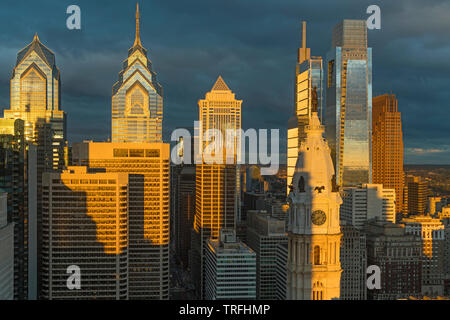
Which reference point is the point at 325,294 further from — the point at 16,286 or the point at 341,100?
the point at 341,100

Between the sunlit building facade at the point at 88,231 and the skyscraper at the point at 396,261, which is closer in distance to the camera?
the sunlit building facade at the point at 88,231

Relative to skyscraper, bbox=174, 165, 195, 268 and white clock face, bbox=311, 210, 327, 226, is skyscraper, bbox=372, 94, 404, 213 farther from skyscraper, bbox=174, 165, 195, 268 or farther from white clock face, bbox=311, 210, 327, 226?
white clock face, bbox=311, 210, 327, 226

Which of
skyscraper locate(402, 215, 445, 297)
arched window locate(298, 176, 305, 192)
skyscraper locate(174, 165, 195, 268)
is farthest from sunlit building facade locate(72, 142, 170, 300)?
arched window locate(298, 176, 305, 192)

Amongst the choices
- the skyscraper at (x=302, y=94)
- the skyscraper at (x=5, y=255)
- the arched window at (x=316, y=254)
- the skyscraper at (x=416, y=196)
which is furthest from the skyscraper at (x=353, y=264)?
the skyscraper at (x=416, y=196)

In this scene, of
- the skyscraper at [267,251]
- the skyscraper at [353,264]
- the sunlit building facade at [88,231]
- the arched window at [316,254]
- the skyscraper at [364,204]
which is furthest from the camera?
the skyscraper at [364,204]

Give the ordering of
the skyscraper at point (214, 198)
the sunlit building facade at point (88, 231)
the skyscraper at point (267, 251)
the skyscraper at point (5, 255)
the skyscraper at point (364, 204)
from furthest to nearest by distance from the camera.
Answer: the skyscraper at point (214, 198)
the skyscraper at point (364, 204)
the skyscraper at point (267, 251)
the sunlit building facade at point (88, 231)
the skyscraper at point (5, 255)

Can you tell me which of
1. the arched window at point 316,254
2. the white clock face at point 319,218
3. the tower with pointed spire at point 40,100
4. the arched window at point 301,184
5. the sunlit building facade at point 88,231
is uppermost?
the tower with pointed spire at point 40,100

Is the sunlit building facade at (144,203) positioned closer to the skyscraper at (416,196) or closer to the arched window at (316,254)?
the arched window at (316,254)
